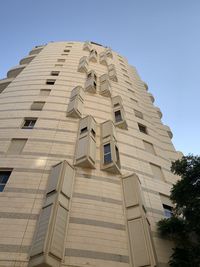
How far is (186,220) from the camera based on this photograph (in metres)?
9.52

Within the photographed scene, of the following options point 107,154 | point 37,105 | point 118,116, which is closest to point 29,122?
point 37,105

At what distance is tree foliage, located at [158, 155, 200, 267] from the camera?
8.76 metres

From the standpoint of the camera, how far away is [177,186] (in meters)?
9.94

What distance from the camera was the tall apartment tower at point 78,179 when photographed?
27.6 feet

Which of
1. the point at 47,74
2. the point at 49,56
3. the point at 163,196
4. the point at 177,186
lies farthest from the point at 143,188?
the point at 49,56

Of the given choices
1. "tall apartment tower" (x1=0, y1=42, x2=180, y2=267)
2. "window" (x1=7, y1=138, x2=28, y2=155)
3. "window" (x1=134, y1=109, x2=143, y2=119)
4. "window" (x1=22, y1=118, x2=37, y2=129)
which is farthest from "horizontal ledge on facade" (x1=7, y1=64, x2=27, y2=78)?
"window" (x1=7, y1=138, x2=28, y2=155)

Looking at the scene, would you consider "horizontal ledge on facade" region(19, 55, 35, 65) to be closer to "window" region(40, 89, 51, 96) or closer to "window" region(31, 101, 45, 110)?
"window" region(40, 89, 51, 96)

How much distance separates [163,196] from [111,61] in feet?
70.0

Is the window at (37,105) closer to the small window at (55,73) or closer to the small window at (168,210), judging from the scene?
the small window at (55,73)

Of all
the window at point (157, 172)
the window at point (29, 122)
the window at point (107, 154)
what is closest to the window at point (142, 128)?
the window at point (157, 172)

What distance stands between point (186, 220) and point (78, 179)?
5082 mm

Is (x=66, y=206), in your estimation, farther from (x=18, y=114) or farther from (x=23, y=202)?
(x=18, y=114)

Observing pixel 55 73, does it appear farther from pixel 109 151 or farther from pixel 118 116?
pixel 109 151

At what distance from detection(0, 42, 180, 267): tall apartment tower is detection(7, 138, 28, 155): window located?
2.2 inches
